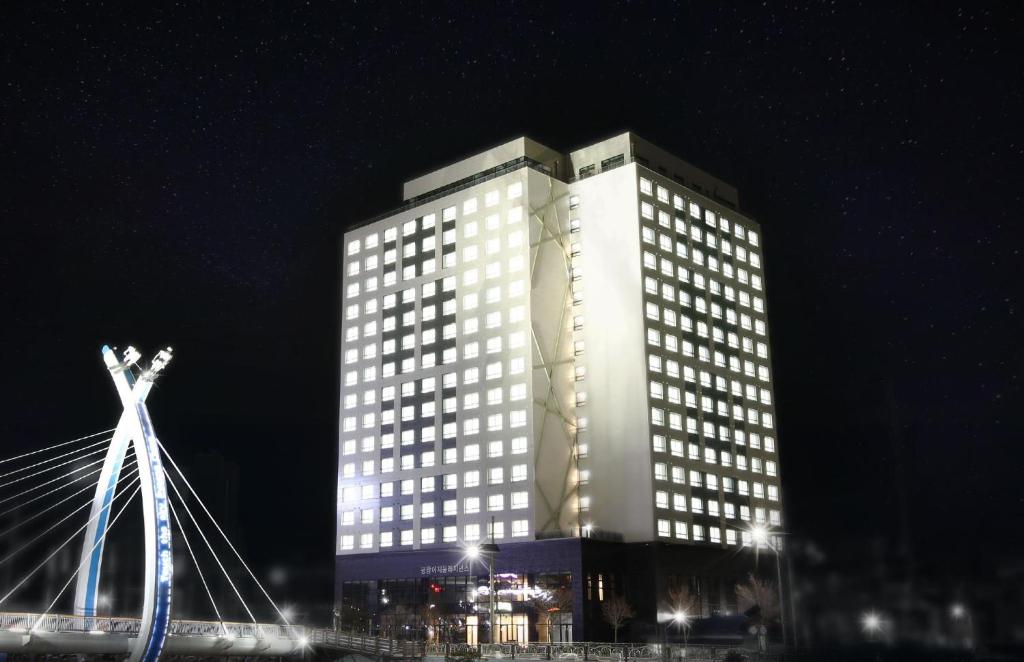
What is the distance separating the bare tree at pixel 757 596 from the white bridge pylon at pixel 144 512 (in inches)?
2367

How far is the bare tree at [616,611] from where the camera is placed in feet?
317

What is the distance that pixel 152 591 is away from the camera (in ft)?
193

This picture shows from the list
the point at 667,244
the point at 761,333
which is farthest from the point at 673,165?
the point at 761,333

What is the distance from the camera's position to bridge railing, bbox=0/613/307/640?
58156 millimetres

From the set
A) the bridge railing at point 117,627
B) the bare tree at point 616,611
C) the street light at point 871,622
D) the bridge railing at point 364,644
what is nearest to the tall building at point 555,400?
the bare tree at point 616,611

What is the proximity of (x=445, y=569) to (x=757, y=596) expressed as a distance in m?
31.2

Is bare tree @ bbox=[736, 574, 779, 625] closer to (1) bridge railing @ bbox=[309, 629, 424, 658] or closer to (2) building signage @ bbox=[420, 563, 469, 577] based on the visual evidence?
(2) building signage @ bbox=[420, 563, 469, 577]

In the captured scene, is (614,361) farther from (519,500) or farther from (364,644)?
(364,644)

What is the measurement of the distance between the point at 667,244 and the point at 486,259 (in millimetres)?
19669

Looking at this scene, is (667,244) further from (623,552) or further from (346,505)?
(346,505)

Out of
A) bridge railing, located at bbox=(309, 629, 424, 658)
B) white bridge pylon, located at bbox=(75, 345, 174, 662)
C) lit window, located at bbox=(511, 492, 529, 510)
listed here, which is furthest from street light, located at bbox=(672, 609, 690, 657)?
white bridge pylon, located at bbox=(75, 345, 174, 662)

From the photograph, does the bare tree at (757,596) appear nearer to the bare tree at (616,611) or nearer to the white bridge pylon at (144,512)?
the bare tree at (616,611)

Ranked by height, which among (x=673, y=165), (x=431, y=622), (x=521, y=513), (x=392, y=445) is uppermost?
(x=673, y=165)

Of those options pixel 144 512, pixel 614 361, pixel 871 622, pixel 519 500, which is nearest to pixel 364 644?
pixel 144 512
